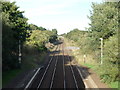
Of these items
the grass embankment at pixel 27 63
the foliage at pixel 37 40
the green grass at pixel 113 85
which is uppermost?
the foliage at pixel 37 40

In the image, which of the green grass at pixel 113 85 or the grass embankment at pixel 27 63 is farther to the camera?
the grass embankment at pixel 27 63

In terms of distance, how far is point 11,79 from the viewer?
25828mm

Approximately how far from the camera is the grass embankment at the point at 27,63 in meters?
26.8

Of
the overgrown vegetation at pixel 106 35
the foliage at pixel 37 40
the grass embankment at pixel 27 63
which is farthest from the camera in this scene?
the foliage at pixel 37 40

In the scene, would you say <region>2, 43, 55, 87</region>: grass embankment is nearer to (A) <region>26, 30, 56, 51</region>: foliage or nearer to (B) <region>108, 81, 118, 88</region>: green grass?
(A) <region>26, 30, 56, 51</region>: foliage

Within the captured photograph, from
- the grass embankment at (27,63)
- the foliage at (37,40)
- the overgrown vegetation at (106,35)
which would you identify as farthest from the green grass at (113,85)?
the foliage at (37,40)

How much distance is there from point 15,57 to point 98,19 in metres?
13.8

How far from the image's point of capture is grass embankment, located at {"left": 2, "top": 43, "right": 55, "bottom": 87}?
2680 centimetres

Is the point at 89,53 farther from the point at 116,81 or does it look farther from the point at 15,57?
the point at 116,81

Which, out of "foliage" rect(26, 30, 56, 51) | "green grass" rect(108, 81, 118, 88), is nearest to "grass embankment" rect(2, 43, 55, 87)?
"foliage" rect(26, 30, 56, 51)

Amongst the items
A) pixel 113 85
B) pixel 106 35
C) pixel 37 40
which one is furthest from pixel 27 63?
pixel 37 40

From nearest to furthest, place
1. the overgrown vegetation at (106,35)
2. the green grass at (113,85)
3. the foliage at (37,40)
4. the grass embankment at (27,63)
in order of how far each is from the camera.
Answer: the green grass at (113,85)
the overgrown vegetation at (106,35)
the grass embankment at (27,63)
the foliage at (37,40)

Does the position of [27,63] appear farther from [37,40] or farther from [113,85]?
[37,40]

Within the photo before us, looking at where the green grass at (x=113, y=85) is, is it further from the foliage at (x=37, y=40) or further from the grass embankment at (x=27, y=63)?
the foliage at (x=37, y=40)
